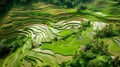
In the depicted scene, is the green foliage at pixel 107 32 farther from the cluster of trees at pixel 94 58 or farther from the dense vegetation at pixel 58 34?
the cluster of trees at pixel 94 58

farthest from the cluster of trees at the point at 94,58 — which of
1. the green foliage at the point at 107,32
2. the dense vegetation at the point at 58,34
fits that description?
the green foliage at the point at 107,32

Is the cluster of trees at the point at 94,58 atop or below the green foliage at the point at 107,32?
below

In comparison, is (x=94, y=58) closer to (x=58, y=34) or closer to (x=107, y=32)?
(x=107, y=32)

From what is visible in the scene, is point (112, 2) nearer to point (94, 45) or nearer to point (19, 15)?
point (19, 15)

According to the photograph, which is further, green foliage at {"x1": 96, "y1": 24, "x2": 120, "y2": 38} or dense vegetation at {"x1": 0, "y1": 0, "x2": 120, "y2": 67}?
green foliage at {"x1": 96, "y1": 24, "x2": 120, "y2": 38}

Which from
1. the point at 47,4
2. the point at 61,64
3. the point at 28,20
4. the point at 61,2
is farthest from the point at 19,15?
the point at 61,64

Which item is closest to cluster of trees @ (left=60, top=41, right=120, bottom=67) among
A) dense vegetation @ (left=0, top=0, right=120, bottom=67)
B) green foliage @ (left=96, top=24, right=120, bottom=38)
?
dense vegetation @ (left=0, top=0, right=120, bottom=67)

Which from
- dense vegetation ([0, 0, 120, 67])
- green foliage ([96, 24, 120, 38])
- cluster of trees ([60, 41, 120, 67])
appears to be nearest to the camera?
cluster of trees ([60, 41, 120, 67])

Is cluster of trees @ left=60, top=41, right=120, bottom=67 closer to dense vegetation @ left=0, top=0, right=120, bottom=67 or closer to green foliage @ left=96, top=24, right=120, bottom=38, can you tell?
dense vegetation @ left=0, top=0, right=120, bottom=67
